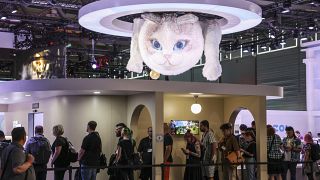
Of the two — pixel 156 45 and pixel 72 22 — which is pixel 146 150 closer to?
pixel 156 45

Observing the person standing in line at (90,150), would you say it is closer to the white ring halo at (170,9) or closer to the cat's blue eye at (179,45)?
the white ring halo at (170,9)

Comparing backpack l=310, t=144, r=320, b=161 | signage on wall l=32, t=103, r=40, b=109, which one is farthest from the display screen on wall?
signage on wall l=32, t=103, r=40, b=109

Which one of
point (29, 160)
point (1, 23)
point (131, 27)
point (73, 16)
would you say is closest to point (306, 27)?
point (73, 16)

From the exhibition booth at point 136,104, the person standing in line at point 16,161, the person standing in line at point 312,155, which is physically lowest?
the person standing in line at point 312,155

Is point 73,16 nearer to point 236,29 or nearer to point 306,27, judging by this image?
point 306,27

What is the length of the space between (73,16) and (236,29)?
11.9 metres

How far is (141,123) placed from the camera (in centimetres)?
1393

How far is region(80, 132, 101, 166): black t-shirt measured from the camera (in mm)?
9969


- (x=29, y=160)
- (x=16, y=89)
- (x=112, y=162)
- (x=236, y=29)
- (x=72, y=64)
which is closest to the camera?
(x=29, y=160)

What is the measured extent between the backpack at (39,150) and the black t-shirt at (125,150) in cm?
142

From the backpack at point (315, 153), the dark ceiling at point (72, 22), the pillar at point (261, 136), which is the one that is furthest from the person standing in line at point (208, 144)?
the dark ceiling at point (72, 22)

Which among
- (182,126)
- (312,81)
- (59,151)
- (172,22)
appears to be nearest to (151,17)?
(172,22)

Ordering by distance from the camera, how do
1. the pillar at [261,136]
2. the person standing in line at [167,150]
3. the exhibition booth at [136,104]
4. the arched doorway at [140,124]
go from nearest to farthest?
the exhibition booth at [136,104] < the person standing in line at [167,150] < the pillar at [261,136] < the arched doorway at [140,124]

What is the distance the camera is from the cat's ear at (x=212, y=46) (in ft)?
25.3
